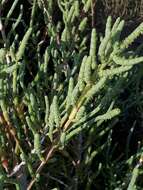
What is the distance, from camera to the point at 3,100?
125cm

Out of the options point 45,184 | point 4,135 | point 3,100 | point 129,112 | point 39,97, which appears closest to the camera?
point 3,100

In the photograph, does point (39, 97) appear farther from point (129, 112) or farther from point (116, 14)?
point (116, 14)

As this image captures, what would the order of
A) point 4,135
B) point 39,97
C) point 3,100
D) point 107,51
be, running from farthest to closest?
point 39,97 < point 4,135 < point 3,100 < point 107,51

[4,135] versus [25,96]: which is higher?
[25,96]

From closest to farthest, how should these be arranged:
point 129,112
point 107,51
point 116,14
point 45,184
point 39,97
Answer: point 107,51
point 39,97
point 45,184
point 129,112
point 116,14

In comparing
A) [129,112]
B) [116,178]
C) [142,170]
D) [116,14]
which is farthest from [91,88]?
[116,14]

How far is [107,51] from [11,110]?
516 mm

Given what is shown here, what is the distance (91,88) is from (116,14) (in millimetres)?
3151

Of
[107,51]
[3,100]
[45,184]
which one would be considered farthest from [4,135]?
[107,51]

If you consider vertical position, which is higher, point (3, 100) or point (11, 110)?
point (3, 100)

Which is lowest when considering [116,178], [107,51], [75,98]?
[116,178]

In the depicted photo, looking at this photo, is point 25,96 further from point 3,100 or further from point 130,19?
point 130,19

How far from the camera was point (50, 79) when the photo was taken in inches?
68.9

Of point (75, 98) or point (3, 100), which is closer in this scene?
point (75, 98)
